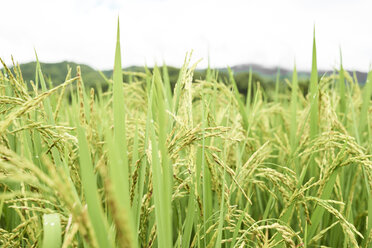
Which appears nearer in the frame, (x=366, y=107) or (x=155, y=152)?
(x=155, y=152)

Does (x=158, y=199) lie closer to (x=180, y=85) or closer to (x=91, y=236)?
(x=91, y=236)

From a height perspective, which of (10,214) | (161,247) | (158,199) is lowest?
(10,214)

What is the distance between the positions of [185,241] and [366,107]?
1754 mm

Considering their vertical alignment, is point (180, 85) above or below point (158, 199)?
above

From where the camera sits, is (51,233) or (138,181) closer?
(51,233)

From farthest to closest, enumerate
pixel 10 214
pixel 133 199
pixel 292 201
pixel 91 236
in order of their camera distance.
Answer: pixel 10 214 → pixel 292 201 → pixel 133 199 → pixel 91 236

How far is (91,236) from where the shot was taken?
456 millimetres

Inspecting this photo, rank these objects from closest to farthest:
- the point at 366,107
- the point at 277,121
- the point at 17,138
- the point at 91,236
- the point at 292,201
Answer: the point at 91,236 → the point at 292,201 → the point at 17,138 → the point at 366,107 → the point at 277,121

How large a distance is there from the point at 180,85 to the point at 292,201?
61 centimetres

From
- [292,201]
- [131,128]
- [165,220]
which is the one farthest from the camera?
[131,128]

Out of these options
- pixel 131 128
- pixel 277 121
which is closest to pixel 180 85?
pixel 131 128

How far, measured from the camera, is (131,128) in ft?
5.78

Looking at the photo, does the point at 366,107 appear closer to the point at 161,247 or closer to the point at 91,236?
the point at 161,247

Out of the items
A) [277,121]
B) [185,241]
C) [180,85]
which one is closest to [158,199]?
[185,241]
